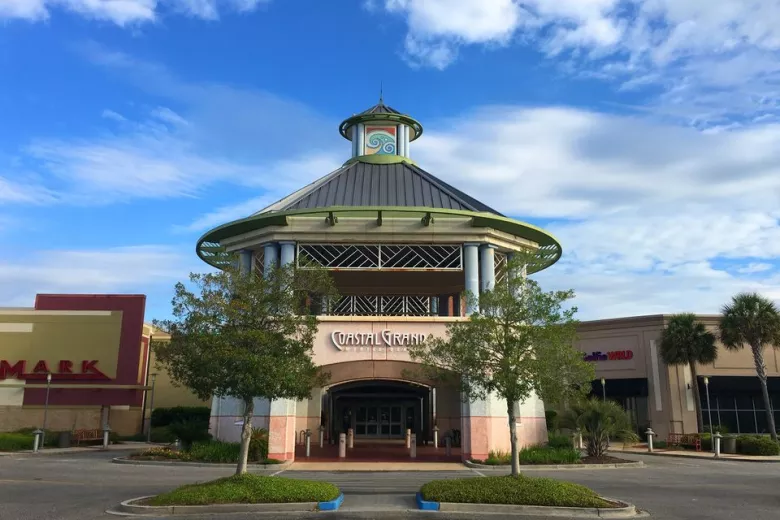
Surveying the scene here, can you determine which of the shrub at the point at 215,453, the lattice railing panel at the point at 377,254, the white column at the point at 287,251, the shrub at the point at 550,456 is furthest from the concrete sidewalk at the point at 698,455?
the shrub at the point at 215,453

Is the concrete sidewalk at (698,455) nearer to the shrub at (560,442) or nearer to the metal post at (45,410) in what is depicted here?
the shrub at (560,442)

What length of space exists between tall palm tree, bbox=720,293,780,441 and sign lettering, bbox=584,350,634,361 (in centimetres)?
673

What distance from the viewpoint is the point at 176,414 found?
44312mm

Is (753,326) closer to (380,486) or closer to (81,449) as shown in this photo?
(380,486)

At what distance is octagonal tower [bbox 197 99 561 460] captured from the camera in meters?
27.1

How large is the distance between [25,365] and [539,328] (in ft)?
117

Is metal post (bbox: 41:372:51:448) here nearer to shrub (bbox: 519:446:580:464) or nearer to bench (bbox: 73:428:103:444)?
bench (bbox: 73:428:103:444)

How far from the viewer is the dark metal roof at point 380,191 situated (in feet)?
105

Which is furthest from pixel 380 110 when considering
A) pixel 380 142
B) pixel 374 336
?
pixel 374 336

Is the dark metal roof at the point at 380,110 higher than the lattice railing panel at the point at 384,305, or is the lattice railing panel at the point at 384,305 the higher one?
the dark metal roof at the point at 380,110

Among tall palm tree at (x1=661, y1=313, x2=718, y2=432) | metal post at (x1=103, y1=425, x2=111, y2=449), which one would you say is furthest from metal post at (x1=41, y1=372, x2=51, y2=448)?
tall palm tree at (x1=661, y1=313, x2=718, y2=432)

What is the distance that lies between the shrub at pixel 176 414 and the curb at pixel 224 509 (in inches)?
1252

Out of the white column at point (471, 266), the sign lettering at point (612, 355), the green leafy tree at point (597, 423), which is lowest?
the green leafy tree at point (597, 423)

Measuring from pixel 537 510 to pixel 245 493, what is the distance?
616 cm
